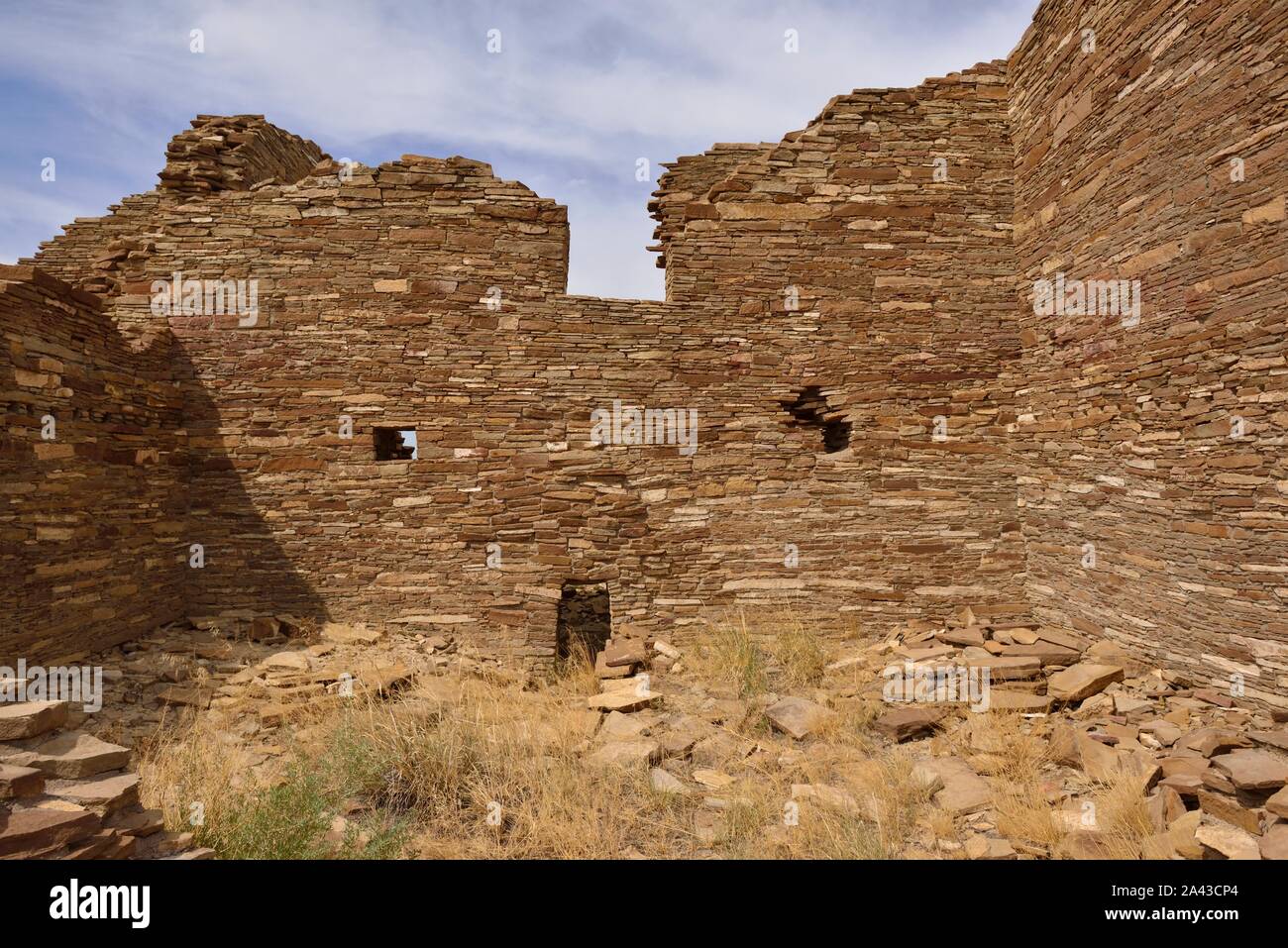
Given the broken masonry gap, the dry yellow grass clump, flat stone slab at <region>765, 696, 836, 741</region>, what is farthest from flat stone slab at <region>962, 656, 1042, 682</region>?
the broken masonry gap

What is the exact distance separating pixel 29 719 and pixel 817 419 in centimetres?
723

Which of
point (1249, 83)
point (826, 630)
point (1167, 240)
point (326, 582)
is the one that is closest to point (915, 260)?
point (1167, 240)

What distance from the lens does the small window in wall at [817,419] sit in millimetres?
7848

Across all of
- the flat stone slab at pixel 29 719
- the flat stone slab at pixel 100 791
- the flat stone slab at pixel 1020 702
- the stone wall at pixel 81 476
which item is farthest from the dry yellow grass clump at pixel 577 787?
the stone wall at pixel 81 476

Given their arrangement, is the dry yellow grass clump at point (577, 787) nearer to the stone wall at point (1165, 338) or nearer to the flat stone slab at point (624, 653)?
the flat stone slab at point (624, 653)

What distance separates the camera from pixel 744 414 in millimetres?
7730

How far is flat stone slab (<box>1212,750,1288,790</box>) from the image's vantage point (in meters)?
3.98

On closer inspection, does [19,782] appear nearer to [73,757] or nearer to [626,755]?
[73,757]

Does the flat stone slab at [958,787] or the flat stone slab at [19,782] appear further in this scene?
the flat stone slab at [958,787]

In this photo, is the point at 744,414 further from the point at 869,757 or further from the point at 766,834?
the point at 766,834

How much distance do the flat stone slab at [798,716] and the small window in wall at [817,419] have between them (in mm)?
3248

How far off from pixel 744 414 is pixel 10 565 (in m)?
6.98

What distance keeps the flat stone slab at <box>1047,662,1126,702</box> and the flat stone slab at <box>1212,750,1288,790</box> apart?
1253mm

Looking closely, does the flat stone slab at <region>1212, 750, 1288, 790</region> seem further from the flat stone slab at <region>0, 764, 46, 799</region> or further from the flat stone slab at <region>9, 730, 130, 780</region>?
the flat stone slab at <region>0, 764, 46, 799</region>
